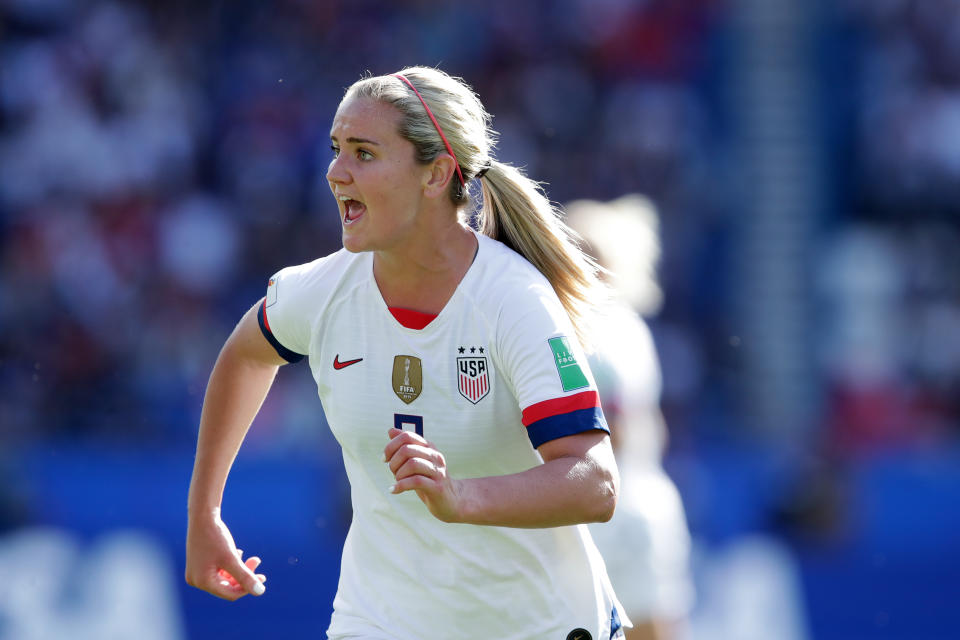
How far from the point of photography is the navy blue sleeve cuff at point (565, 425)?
9.25 feet

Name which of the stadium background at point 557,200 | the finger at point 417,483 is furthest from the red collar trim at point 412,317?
the stadium background at point 557,200

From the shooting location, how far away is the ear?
311cm

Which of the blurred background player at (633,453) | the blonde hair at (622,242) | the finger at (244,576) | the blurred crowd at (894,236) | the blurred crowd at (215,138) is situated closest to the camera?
the finger at (244,576)

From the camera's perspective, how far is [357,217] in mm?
3072

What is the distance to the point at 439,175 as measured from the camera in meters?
3.13

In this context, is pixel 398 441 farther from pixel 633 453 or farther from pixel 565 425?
pixel 633 453

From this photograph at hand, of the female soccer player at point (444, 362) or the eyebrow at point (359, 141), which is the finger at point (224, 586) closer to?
the female soccer player at point (444, 362)

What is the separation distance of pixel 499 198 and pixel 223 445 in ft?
3.26

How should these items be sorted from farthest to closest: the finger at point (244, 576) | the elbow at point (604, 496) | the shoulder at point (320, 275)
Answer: the finger at point (244, 576) → the shoulder at point (320, 275) → the elbow at point (604, 496)

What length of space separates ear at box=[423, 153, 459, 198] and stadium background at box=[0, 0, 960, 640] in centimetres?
412

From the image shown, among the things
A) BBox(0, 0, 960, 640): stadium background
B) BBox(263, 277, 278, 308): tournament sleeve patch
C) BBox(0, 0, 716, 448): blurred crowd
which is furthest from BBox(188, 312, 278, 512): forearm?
BBox(0, 0, 716, 448): blurred crowd

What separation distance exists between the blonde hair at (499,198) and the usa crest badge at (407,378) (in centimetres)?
42

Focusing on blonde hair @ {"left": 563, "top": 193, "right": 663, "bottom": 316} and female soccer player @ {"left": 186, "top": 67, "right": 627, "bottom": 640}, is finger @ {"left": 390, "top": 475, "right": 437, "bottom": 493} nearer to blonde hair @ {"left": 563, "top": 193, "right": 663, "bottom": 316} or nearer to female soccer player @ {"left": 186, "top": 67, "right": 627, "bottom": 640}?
female soccer player @ {"left": 186, "top": 67, "right": 627, "bottom": 640}

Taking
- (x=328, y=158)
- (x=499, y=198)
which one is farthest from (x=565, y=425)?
(x=328, y=158)
